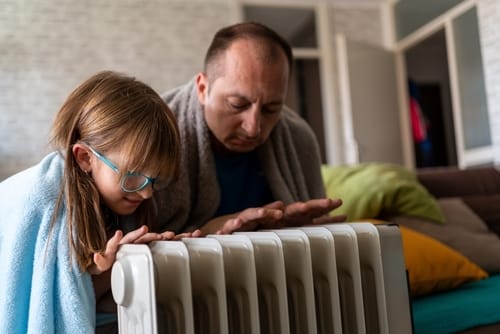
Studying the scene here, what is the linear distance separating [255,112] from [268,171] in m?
0.23

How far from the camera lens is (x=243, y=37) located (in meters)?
1.17

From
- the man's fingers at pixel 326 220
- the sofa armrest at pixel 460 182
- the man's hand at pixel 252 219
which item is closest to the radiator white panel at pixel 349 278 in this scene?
the man's hand at pixel 252 219

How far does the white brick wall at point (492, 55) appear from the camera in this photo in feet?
11.4

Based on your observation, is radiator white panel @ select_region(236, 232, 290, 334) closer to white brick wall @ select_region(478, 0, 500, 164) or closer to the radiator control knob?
the radiator control knob

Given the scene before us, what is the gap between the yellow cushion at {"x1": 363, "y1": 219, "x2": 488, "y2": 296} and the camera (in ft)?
5.00

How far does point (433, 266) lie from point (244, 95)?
2.64 feet

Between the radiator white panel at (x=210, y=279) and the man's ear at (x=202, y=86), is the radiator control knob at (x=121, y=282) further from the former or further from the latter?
the man's ear at (x=202, y=86)

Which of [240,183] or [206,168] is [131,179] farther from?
[240,183]

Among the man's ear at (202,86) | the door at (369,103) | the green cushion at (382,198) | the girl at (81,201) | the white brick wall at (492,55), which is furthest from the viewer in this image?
the door at (369,103)

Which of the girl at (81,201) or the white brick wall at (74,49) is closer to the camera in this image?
the girl at (81,201)

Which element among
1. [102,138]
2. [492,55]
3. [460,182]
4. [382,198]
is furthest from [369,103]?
[102,138]

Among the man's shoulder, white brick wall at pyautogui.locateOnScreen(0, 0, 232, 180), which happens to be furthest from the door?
the man's shoulder

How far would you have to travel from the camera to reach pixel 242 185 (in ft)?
4.39

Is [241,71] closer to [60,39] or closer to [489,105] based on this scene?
[489,105]
